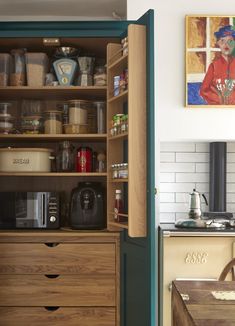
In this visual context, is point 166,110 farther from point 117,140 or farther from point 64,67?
point 64,67

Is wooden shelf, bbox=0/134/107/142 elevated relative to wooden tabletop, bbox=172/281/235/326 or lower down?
elevated

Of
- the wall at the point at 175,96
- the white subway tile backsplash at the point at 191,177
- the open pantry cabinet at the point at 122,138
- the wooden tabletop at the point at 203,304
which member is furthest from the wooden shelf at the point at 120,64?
the wooden tabletop at the point at 203,304

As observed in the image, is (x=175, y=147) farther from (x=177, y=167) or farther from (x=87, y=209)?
(x=87, y=209)

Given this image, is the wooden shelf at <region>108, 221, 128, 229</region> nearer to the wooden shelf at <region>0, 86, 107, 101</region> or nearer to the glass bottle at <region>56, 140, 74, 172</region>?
the glass bottle at <region>56, 140, 74, 172</region>

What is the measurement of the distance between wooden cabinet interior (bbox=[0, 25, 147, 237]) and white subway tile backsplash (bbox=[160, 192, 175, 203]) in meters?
0.43

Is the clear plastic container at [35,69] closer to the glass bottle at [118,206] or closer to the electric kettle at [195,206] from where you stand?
the glass bottle at [118,206]

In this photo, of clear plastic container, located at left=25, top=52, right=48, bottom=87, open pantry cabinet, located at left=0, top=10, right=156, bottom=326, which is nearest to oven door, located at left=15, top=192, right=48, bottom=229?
open pantry cabinet, located at left=0, top=10, right=156, bottom=326

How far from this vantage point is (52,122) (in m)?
3.48

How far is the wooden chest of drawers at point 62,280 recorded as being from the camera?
3.22 meters

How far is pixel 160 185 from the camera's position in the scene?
3693mm

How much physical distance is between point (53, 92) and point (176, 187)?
110cm

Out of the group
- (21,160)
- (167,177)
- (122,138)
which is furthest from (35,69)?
(167,177)

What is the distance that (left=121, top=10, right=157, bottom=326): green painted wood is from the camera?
2.82 m

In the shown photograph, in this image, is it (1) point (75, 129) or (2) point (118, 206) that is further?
(1) point (75, 129)
